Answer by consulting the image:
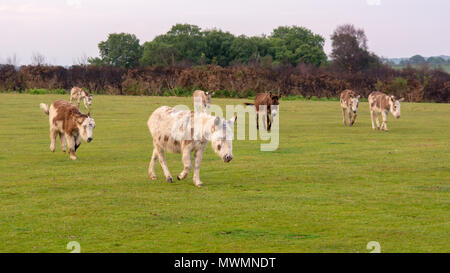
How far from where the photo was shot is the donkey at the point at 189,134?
44.0 feet

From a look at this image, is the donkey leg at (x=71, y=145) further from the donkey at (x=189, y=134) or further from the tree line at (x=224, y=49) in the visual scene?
the tree line at (x=224, y=49)

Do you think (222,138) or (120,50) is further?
(120,50)

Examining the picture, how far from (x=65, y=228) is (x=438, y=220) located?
6.16m

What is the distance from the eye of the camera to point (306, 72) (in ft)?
232

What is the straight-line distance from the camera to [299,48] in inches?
4545

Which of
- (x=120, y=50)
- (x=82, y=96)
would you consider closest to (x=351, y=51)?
(x=120, y=50)

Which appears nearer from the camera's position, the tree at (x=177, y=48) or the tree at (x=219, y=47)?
the tree at (x=177, y=48)

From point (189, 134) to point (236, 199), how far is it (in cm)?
207

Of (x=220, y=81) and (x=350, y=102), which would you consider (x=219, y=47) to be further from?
(x=350, y=102)

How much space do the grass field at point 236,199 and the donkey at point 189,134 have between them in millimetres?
694

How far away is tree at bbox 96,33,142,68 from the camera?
4638 inches

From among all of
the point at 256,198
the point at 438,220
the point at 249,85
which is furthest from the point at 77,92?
the point at 438,220

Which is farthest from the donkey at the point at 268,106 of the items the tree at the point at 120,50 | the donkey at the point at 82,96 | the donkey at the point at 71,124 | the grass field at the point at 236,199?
the tree at the point at 120,50
